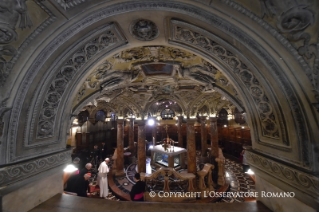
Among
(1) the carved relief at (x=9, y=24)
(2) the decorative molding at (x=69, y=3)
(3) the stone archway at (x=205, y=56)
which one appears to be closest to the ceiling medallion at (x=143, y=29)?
(3) the stone archway at (x=205, y=56)

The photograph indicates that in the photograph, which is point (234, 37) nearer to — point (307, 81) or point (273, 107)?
point (307, 81)

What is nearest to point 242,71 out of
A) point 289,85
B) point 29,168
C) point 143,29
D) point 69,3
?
point 289,85

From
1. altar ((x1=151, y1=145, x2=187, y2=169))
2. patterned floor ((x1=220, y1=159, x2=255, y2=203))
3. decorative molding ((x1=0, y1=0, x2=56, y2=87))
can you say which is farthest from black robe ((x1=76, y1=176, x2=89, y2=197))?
patterned floor ((x1=220, y1=159, x2=255, y2=203))

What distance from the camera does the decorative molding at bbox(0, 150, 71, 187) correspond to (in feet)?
4.87

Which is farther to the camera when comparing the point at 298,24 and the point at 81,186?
the point at 81,186

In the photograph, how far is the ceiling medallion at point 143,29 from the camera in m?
1.93

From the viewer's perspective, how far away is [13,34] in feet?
4.40

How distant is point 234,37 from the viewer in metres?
1.61

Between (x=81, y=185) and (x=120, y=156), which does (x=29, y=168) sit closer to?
(x=81, y=185)

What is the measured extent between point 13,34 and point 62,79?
0.72 metres

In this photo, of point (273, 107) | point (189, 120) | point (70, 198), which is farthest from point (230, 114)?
point (70, 198)

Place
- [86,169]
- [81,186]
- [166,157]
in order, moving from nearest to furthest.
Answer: [81,186] → [86,169] → [166,157]

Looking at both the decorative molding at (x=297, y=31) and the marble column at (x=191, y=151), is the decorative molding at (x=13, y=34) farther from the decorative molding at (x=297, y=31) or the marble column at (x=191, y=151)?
the marble column at (x=191, y=151)

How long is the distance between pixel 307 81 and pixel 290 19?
594 millimetres
